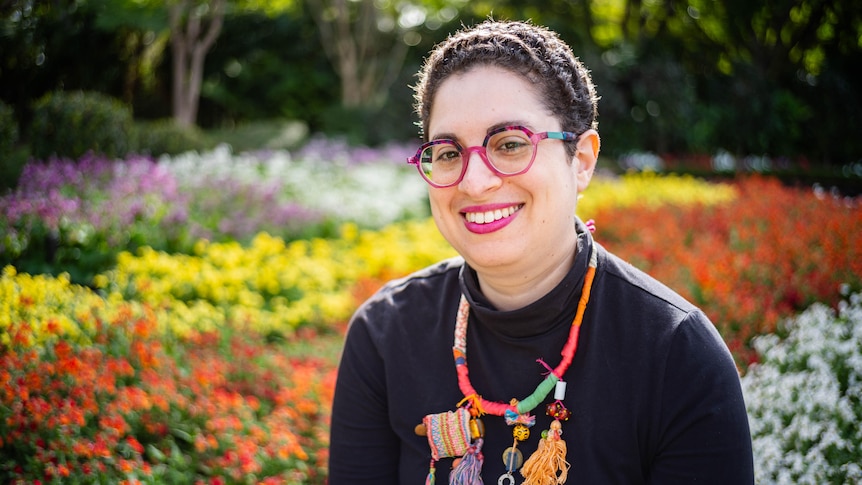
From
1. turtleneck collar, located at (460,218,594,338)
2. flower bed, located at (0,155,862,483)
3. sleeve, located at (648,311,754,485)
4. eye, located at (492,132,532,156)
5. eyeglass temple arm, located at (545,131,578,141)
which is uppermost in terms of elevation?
eyeglass temple arm, located at (545,131,578,141)

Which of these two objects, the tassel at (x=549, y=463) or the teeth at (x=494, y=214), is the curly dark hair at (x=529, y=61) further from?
the tassel at (x=549, y=463)

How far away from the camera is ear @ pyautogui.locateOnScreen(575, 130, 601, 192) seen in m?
1.72

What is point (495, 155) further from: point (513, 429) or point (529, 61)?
point (513, 429)

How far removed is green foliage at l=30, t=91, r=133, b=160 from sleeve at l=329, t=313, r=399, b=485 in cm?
581

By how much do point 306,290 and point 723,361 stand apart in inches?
167

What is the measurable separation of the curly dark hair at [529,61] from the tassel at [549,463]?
79 cm

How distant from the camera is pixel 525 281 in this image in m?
1.70

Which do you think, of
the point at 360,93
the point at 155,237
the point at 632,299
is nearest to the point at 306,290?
the point at 155,237

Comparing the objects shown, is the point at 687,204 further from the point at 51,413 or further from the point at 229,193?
the point at 51,413

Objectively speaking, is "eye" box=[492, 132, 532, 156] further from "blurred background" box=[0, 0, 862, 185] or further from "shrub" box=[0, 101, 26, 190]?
"blurred background" box=[0, 0, 862, 185]

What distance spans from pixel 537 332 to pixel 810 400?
1.73 m

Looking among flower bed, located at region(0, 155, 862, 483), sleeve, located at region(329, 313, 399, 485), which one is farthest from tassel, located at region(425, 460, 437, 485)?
flower bed, located at region(0, 155, 862, 483)

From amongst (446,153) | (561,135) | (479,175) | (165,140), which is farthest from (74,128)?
(561,135)

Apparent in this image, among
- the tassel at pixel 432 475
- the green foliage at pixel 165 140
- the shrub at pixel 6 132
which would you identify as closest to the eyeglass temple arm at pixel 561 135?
the tassel at pixel 432 475
